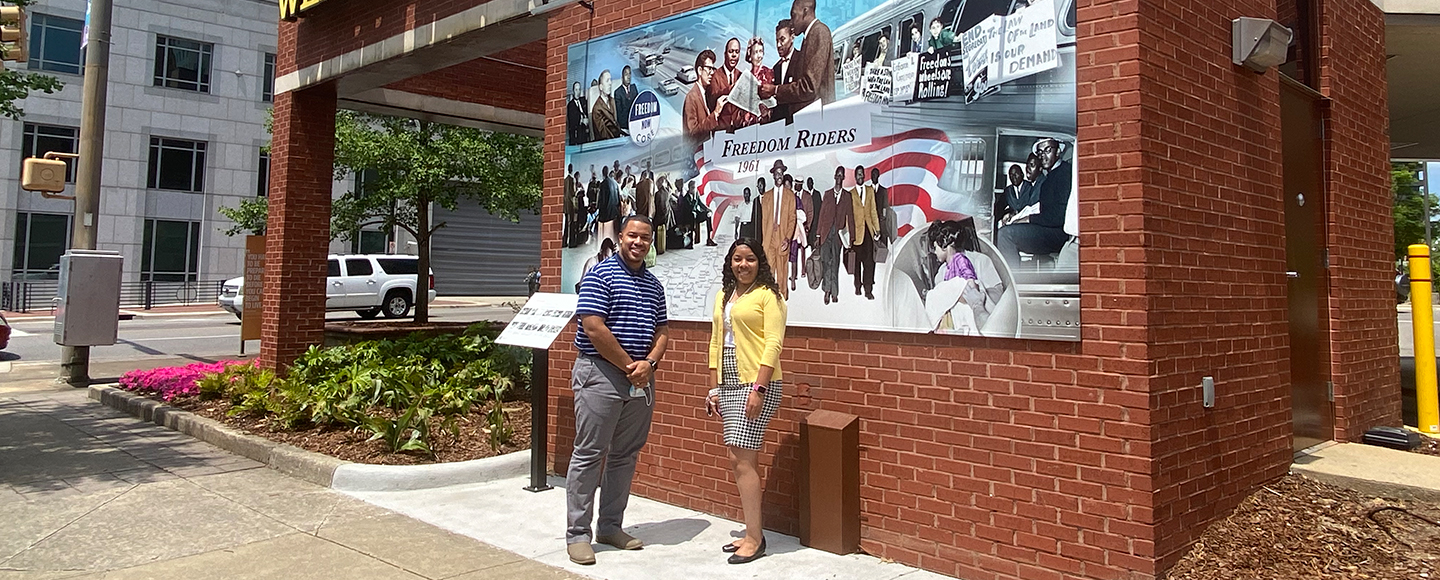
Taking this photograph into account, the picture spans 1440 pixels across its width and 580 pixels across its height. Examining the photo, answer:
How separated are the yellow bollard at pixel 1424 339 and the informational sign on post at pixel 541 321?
243 inches

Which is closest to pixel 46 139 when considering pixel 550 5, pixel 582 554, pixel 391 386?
pixel 391 386

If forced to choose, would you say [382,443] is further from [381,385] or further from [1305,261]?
[1305,261]

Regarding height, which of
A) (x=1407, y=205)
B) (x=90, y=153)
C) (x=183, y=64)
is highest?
(x=183, y=64)

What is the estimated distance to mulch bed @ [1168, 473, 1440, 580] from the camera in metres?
4.29

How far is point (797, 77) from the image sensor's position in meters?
5.59

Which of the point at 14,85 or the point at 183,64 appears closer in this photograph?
the point at 14,85

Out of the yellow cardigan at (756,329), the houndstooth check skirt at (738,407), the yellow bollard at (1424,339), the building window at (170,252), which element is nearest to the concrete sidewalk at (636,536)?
the houndstooth check skirt at (738,407)

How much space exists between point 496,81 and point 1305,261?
10.1m

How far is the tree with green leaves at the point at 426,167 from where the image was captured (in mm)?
16141

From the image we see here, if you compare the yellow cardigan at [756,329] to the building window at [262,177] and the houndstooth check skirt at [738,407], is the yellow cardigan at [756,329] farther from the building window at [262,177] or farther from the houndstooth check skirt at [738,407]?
the building window at [262,177]

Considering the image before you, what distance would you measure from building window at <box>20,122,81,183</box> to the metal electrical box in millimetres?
21612

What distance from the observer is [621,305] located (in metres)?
4.99

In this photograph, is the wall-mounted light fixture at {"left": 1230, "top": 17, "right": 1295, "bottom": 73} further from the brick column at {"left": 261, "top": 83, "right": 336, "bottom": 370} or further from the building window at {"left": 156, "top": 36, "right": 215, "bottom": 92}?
the building window at {"left": 156, "top": 36, "right": 215, "bottom": 92}

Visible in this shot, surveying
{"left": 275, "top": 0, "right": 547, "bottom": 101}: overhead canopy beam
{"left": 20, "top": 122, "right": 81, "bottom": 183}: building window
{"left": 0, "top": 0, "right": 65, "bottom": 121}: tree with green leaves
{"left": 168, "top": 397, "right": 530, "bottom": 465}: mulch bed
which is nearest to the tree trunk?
{"left": 275, "top": 0, "right": 547, "bottom": 101}: overhead canopy beam
